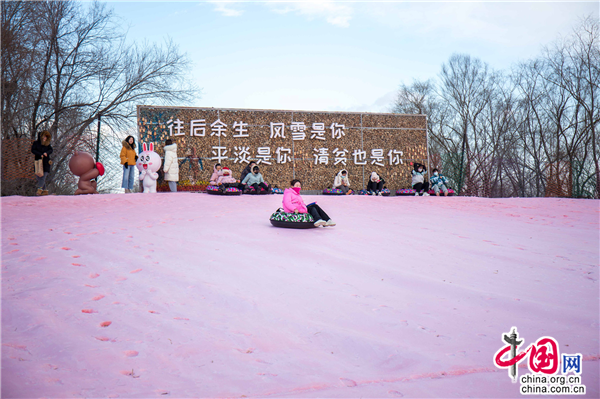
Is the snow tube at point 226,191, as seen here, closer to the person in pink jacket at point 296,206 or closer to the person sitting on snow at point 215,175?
the person sitting on snow at point 215,175

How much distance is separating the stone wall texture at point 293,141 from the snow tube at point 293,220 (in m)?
9.98

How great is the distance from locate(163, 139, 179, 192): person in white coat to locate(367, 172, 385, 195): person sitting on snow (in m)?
8.21

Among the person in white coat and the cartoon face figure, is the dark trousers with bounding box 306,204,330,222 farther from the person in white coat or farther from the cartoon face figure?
the person in white coat

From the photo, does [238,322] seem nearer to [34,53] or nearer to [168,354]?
[168,354]

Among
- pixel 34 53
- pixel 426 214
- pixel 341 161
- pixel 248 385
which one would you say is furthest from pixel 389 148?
pixel 248 385

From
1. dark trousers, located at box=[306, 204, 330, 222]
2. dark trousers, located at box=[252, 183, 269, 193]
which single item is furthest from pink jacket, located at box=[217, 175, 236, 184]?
dark trousers, located at box=[306, 204, 330, 222]

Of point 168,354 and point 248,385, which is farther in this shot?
point 168,354

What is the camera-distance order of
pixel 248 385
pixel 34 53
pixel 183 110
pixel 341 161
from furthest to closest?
pixel 341 161, pixel 183 110, pixel 34 53, pixel 248 385

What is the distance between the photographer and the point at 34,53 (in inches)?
601

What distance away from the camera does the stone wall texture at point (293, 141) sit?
1767 cm

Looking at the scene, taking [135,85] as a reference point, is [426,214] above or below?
below

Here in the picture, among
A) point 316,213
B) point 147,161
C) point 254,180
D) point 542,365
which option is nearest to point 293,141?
point 254,180

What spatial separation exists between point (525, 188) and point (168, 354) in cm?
2882

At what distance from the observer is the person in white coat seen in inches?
637
